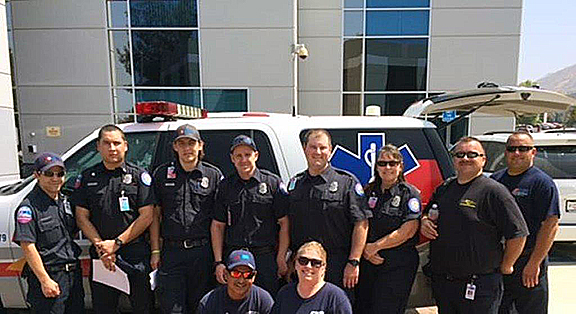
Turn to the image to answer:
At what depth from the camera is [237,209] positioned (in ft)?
8.74

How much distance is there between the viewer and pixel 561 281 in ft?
16.1

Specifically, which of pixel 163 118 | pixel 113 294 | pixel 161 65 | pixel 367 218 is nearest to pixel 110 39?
pixel 161 65

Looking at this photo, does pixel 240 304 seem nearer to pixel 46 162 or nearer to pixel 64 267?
pixel 64 267

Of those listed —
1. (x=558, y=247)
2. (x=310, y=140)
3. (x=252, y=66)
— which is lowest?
(x=558, y=247)

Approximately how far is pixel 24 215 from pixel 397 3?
12.7 metres

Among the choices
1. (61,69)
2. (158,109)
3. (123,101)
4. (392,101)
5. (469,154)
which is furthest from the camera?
(392,101)

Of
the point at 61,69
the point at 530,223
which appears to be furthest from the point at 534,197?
the point at 61,69

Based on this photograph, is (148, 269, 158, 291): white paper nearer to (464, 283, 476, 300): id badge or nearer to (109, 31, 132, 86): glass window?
(464, 283, 476, 300): id badge

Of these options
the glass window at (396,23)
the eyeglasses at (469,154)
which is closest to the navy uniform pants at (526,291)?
the eyeglasses at (469,154)

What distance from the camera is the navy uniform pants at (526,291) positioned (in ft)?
9.19

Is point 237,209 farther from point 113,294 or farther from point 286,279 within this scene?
point 113,294

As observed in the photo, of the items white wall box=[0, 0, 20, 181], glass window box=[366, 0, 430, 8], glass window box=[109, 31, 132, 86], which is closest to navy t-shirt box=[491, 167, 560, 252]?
white wall box=[0, 0, 20, 181]

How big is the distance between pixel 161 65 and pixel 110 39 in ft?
5.42

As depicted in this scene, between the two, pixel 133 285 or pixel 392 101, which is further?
pixel 392 101
